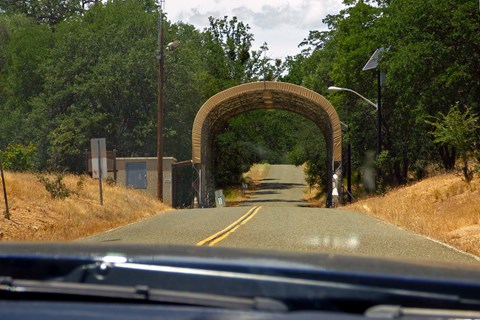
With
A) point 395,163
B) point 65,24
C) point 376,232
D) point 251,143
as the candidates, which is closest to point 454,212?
point 376,232

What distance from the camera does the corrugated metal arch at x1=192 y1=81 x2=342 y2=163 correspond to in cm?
4488

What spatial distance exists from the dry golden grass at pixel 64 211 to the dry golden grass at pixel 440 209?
30.5 ft

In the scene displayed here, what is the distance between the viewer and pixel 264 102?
52562 millimetres

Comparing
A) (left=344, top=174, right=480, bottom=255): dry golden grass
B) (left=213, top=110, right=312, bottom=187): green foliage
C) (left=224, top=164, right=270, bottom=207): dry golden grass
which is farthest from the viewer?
(left=213, top=110, right=312, bottom=187): green foliage

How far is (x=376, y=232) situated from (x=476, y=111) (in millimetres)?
18158

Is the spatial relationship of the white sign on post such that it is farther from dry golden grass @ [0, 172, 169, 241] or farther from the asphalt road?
the asphalt road

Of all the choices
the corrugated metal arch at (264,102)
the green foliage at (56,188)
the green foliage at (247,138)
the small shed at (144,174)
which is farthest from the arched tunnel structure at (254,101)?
the green foliage at (56,188)

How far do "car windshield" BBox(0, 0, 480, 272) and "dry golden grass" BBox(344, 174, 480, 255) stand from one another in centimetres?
14

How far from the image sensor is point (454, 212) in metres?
27.3

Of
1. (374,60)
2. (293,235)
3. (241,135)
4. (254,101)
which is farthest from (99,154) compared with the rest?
(241,135)

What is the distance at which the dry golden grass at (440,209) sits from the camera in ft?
66.7

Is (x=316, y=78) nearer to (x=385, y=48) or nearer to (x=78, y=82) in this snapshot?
(x=78, y=82)

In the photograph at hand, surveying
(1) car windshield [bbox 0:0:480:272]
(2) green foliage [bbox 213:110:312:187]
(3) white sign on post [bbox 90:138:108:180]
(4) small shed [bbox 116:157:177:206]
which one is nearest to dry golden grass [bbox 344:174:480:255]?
(1) car windshield [bbox 0:0:480:272]

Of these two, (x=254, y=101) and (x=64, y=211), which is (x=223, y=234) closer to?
(x=64, y=211)
